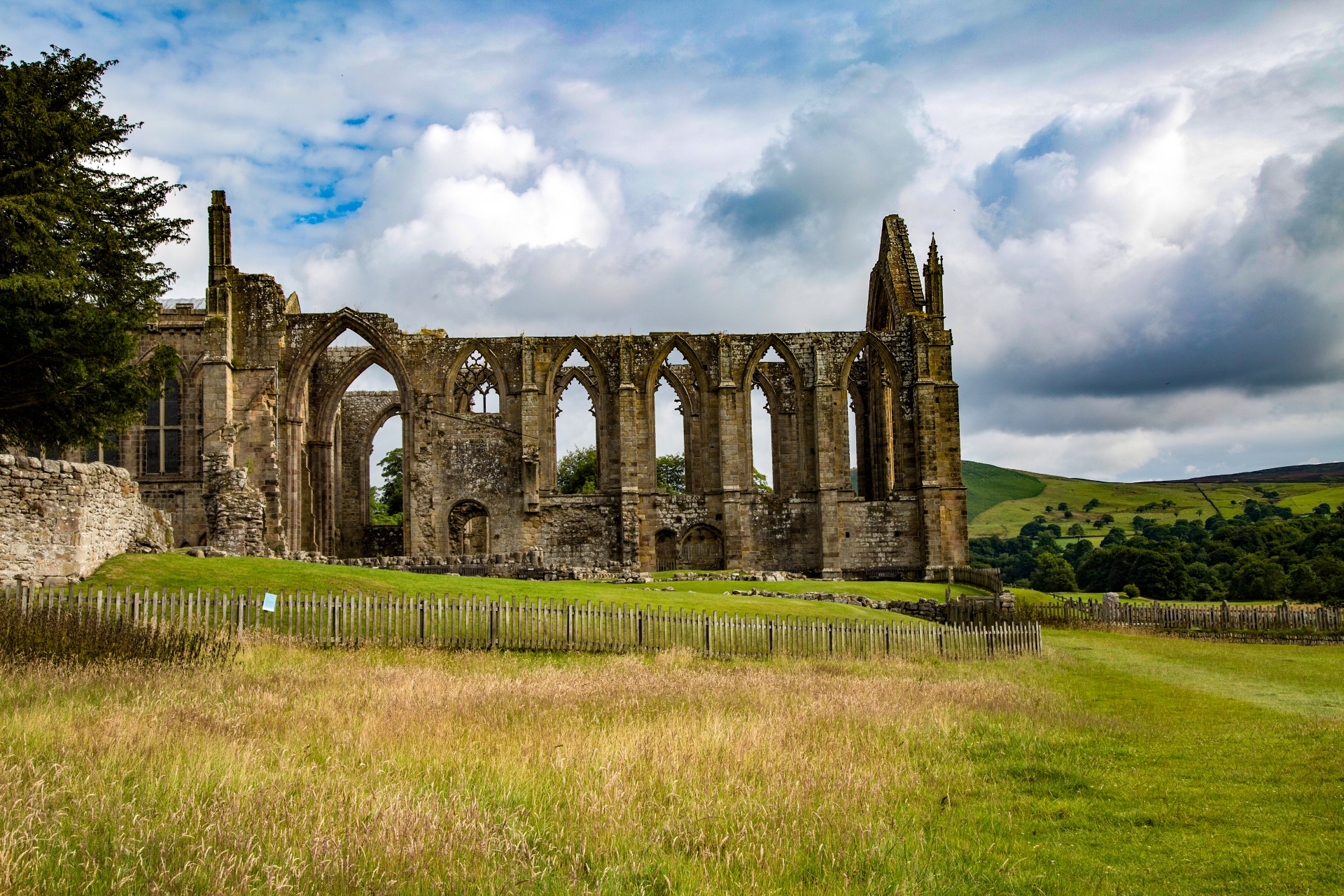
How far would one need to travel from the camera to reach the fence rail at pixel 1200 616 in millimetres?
25312

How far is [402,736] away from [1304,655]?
63.0 feet

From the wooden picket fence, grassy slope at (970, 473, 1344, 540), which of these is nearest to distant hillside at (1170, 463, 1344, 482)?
grassy slope at (970, 473, 1344, 540)

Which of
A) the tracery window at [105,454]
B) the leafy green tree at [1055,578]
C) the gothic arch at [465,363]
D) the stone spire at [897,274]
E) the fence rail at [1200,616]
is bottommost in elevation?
the leafy green tree at [1055,578]

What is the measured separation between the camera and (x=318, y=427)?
34.5 meters

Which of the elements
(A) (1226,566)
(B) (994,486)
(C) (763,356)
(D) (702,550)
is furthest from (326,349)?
(B) (994,486)

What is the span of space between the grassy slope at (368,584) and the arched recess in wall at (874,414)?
46.6ft

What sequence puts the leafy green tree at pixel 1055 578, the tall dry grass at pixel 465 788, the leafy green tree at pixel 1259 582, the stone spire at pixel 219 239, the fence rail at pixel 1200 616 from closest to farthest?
the tall dry grass at pixel 465 788 < the fence rail at pixel 1200 616 < the stone spire at pixel 219 239 < the leafy green tree at pixel 1259 582 < the leafy green tree at pixel 1055 578

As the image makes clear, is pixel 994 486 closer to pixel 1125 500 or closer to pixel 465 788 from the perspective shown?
pixel 1125 500

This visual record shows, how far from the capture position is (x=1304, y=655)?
1984cm

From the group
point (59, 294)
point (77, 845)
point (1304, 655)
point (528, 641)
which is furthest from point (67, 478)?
point (1304, 655)

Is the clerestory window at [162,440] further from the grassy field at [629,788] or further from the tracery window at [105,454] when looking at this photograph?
the grassy field at [629,788]

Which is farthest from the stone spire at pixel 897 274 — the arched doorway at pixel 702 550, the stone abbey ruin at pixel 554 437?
the arched doorway at pixel 702 550

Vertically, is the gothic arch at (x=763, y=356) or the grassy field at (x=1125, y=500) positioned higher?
the gothic arch at (x=763, y=356)

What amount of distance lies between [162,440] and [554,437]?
43.2 ft
